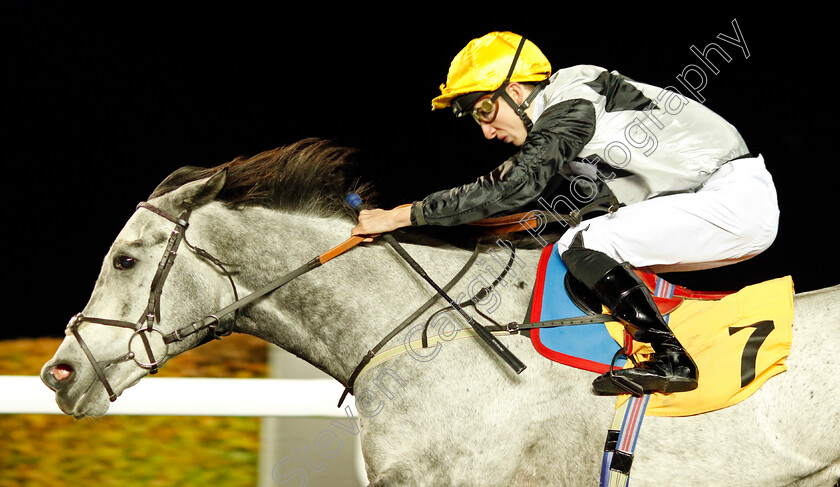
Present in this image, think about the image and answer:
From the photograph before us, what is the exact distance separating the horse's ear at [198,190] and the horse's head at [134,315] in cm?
1

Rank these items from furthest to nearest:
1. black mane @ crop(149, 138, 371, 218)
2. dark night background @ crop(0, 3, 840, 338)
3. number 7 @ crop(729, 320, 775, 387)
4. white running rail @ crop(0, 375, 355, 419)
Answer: dark night background @ crop(0, 3, 840, 338) < white running rail @ crop(0, 375, 355, 419) < black mane @ crop(149, 138, 371, 218) < number 7 @ crop(729, 320, 775, 387)

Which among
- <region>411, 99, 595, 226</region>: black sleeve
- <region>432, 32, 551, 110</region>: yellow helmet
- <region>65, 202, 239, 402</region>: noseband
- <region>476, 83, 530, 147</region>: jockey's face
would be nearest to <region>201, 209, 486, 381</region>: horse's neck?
<region>65, 202, 239, 402</region>: noseband

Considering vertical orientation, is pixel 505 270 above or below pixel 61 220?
above

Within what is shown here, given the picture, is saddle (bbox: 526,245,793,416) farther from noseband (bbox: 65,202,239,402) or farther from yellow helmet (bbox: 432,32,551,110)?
noseband (bbox: 65,202,239,402)

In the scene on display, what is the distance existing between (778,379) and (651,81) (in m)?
3.35

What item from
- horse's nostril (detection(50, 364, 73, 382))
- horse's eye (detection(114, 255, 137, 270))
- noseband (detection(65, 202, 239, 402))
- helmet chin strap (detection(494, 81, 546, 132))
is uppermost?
helmet chin strap (detection(494, 81, 546, 132))

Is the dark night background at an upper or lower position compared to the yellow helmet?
lower

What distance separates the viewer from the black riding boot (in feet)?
7.51

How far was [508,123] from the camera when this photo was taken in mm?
2660

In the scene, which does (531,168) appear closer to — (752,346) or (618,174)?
(618,174)

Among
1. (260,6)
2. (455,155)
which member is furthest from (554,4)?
(260,6)

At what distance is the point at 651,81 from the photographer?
520 centimetres

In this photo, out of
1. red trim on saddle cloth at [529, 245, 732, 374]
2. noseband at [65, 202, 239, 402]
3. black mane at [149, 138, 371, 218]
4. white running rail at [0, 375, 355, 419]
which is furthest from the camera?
white running rail at [0, 375, 355, 419]

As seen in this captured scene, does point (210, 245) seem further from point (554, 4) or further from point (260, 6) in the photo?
point (554, 4)
